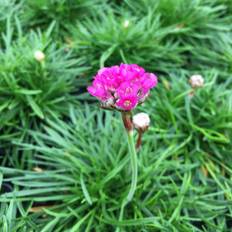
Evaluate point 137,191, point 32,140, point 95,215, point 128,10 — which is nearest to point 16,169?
point 32,140

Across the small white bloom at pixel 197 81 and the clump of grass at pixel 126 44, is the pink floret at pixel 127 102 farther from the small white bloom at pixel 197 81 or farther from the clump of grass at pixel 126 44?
the clump of grass at pixel 126 44

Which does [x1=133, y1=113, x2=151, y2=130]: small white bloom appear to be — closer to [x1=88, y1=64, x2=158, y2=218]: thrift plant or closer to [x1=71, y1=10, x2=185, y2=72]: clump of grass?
[x1=88, y1=64, x2=158, y2=218]: thrift plant

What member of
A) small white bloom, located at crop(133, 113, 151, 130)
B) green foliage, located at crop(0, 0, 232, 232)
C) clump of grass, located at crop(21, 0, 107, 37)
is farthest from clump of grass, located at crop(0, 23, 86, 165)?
small white bloom, located at crop(133, 113, 151, 130)

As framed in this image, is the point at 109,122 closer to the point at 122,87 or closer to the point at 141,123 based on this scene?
the point at 141,123

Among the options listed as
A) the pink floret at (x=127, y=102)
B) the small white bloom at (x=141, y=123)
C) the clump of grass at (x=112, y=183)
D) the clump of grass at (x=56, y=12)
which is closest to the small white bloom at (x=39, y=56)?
the clump of grass at (x=112, y=183)

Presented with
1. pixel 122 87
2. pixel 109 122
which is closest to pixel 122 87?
pixel 122 87

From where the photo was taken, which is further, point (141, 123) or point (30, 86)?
point (30, 86)

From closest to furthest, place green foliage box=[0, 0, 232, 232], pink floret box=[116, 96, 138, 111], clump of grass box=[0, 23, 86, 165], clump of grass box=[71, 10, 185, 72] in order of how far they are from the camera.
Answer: pink floret box=[116, 96, 138, 111], green foliage box=[0, 0, 232, 232], clump of grass box=[0, 23, 86, 165], clump of grass box=[71, 10, 185, 72]

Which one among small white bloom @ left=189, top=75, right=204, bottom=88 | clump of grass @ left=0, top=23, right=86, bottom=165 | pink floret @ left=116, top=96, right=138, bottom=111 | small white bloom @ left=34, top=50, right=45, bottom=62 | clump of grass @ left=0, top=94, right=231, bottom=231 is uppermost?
pink floret @ left=116, top=96, right=138, bottom=111
